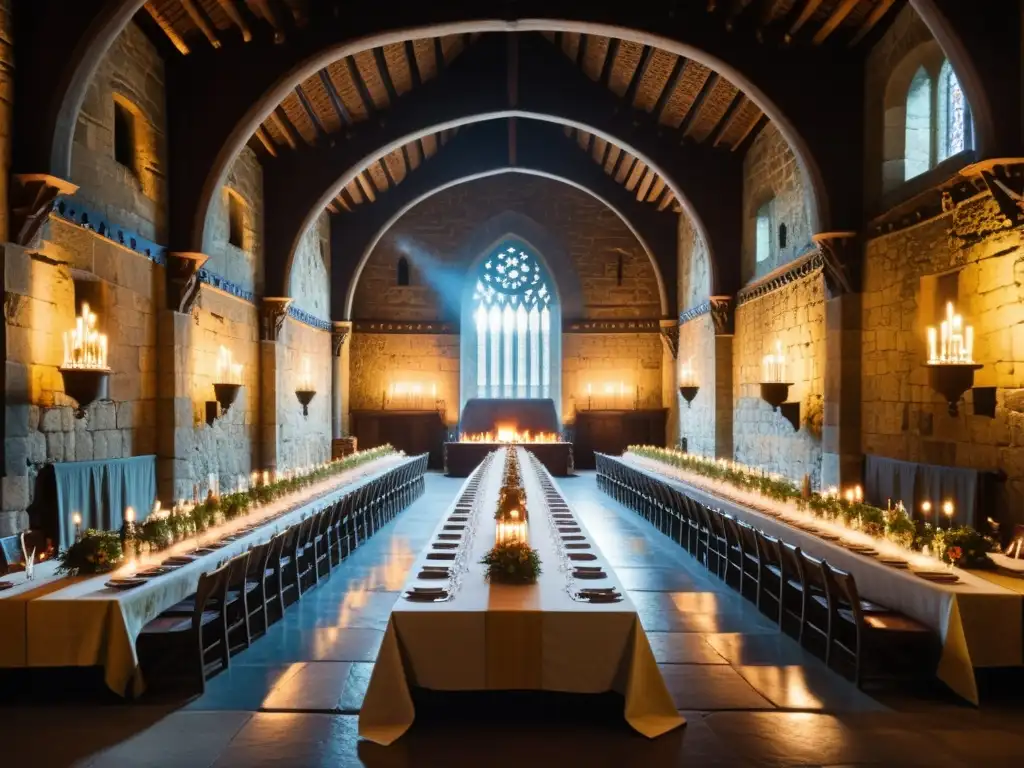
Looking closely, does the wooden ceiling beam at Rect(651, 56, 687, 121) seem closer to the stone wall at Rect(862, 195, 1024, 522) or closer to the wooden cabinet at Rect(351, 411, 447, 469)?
the stone wall at Rect(862, 195, 1024, 522)

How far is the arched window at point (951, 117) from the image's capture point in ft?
29.3

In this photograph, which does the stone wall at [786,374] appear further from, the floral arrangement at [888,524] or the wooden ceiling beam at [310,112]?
the wooden ceiling beam at [310,112]

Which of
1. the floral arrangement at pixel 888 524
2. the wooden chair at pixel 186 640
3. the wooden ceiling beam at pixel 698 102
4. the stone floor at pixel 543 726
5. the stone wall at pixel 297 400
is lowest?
the stone floor at pixel 543 726

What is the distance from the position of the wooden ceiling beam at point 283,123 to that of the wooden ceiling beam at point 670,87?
680 cm

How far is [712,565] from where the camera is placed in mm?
8922

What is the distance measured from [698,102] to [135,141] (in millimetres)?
9448

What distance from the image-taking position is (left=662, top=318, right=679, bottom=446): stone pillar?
20609 mm

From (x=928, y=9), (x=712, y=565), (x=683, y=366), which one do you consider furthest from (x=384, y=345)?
(x=928, y=9)

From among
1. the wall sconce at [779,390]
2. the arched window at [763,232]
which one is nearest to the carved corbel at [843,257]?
the wall sconce at [779,390]

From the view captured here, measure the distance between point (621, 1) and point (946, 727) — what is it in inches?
393

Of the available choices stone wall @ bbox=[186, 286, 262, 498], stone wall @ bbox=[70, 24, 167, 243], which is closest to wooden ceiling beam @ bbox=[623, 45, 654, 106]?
stone wall @ bbox=[70, 24, 167, 243]

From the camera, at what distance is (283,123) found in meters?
14.3

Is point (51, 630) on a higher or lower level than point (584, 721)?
higher

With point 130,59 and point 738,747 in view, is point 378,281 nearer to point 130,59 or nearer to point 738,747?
point 130,59
